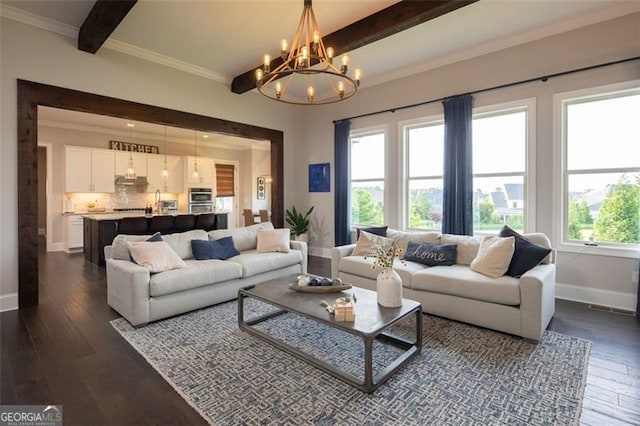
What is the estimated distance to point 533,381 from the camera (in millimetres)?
2121

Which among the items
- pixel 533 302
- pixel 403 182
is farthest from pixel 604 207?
pixel 403 182

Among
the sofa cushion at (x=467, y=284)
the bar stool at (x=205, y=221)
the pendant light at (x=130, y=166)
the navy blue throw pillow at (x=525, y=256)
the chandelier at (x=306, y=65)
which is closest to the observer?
the chandelier at (x=306, y=65)

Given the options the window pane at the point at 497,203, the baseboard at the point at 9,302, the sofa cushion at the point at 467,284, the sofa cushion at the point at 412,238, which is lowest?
the baseboard at the point at 9,302

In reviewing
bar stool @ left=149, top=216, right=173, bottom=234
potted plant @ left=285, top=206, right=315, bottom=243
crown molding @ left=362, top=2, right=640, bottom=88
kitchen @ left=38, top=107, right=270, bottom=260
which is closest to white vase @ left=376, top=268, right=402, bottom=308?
crown molding @ left=362, top=2, right=640, bottom=88

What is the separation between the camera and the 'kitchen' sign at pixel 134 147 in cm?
815

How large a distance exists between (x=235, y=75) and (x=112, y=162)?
4685mm

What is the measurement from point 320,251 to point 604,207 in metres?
4.46

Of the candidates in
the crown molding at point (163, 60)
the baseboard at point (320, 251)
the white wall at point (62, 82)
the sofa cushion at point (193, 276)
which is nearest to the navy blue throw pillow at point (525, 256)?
the sofa cushion at point (193, 276)

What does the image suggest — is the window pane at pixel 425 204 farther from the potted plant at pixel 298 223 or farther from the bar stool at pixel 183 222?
the bar stool at pixel 183 222

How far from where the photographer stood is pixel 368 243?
412cm

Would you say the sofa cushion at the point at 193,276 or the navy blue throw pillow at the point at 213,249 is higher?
the navy blue throw pillow at the point at 213,249

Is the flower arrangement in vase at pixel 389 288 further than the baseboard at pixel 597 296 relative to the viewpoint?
No

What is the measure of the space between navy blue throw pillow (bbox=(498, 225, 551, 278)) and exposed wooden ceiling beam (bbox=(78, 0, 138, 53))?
444 cm

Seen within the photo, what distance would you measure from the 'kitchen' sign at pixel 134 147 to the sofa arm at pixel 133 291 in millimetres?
6288
